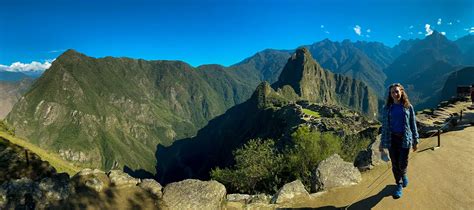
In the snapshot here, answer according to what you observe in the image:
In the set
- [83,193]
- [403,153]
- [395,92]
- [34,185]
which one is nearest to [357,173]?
[403,153]

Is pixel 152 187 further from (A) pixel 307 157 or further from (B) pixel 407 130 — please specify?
(A) pixel 307 157

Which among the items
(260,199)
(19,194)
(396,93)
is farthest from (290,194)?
(19,194)

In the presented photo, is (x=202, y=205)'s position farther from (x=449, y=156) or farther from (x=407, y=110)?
(x=449, y=156)

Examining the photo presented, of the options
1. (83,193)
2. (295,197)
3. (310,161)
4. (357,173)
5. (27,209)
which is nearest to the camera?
(27,209)

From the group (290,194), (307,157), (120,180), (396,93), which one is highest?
(396,93)

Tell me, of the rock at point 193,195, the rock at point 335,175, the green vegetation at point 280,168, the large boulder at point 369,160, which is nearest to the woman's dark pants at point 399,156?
the rock at point 335,175

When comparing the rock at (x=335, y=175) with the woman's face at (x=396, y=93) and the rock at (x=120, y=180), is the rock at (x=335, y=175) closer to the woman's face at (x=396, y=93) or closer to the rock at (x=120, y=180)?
the woman's face at (x=396, y=93)

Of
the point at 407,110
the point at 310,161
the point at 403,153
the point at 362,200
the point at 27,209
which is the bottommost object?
the point at 310,161
